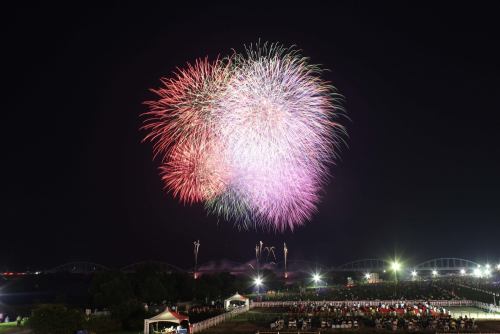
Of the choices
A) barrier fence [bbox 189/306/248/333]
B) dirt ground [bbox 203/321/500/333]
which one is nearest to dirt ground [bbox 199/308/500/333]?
dirt ground [bbox 203/321/500/333]

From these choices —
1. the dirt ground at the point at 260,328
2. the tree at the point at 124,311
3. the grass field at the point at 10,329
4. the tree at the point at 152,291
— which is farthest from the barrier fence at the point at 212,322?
the tree at the point at 152,291

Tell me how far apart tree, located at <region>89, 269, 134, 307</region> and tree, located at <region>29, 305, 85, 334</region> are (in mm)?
Answer: 17452

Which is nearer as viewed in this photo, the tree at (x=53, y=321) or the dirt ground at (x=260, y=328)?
the tree at (x=53, y=321)

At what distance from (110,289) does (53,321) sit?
20.3 metres

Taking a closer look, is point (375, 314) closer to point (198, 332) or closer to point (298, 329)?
point (298, 329)

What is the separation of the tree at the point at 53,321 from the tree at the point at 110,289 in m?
17.5

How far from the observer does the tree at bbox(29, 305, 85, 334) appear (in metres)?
25.6

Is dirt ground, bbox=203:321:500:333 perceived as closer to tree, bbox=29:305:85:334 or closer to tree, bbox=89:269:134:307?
tree, bbox=29:305:85:334

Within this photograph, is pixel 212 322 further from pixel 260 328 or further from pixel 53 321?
pixel 53 321

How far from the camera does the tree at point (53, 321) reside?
25.6 metres

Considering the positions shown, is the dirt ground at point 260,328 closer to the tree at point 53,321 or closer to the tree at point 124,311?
the tree at point 124,311

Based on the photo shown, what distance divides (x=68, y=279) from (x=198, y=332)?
454 ft

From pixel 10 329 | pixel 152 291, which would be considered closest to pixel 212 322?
pixel 10 329

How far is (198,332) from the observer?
26.9 m
